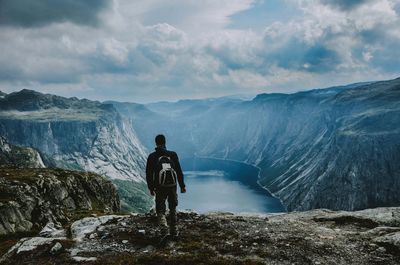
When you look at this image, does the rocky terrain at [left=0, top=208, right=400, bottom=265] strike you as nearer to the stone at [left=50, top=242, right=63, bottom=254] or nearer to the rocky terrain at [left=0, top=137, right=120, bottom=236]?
the stone at [left=50, top=242, right=63, bottom=254]

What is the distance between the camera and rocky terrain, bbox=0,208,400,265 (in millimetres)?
18234

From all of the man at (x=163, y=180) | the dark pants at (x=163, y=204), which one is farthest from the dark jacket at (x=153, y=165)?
the dark pants at (x=163, y=204)

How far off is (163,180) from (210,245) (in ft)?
14.7

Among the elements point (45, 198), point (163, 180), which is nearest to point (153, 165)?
point (163, 180)

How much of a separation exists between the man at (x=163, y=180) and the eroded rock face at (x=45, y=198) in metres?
42.7

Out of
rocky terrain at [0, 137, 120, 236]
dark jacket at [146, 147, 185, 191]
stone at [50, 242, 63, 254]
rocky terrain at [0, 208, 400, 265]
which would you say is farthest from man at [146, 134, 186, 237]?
rocky terrain at [0, 137, 120, 236]

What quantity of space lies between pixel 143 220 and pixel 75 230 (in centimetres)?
476

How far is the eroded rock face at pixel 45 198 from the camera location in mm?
60806

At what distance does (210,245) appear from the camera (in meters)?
20.8

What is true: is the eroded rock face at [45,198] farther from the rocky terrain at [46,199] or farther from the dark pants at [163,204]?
the dark pants at [163,204]

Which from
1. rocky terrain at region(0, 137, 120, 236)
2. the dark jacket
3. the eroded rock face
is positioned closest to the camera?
the dark jacket

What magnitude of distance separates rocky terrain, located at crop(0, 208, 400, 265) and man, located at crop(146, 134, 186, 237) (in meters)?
1.25

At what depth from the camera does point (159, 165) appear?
20.8m

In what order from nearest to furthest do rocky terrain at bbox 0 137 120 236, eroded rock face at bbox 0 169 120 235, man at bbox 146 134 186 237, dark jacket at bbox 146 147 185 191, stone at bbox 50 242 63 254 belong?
stone at bbox 50 242 63 254, man at bbox 146 134 186 237, dark jacket at bbox 146 147 185 191, rocky terrain at bbox 0 137 120 236, eroded rock face at bbox 0 169 120 235
